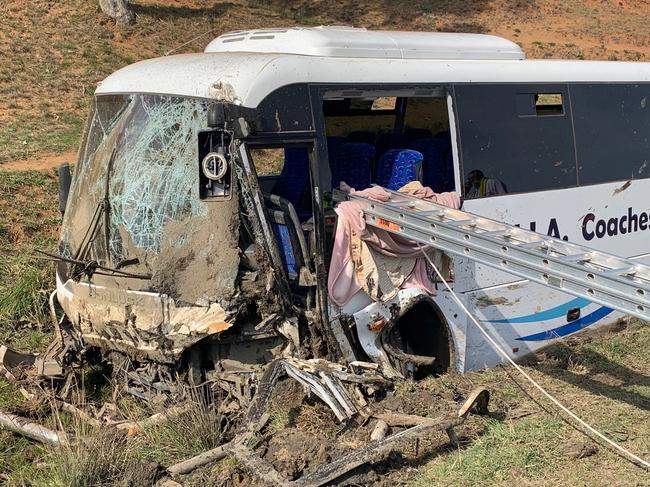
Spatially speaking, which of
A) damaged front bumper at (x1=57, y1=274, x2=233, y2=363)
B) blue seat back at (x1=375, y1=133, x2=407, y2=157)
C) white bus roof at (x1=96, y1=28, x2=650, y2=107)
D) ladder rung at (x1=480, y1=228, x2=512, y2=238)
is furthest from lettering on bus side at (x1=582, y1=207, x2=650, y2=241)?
damaged front bumper at (x1=57, y1=274, x2=233, y2=363)

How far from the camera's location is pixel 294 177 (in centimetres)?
746

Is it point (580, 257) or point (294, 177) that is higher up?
point (294, 177)

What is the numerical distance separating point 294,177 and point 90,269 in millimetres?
2305

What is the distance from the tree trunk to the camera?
21359 mm

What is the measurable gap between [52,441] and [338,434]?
82.2 inches

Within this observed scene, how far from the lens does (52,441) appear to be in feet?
18.3

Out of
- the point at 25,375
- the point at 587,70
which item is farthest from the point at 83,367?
the point at 587,70

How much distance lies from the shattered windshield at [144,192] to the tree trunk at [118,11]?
53.8 ft

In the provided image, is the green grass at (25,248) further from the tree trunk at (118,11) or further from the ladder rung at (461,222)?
the tree trunk at (118,11)

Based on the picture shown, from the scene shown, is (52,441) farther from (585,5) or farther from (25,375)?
(585,5)

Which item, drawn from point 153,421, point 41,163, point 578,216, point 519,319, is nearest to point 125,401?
point 153,421

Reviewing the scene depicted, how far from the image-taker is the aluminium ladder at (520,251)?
4559mm

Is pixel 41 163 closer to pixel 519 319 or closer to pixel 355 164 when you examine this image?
pixel 355 164

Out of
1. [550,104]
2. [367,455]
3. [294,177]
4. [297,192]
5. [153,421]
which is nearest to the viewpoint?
[367,455]
